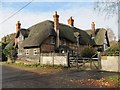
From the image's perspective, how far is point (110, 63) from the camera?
2339 cm

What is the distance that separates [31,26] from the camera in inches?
1971

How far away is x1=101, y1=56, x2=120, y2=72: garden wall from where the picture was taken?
2283 centimetres

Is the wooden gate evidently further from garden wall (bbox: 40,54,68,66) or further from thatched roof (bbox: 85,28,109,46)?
thatched roof (bbox: 85,28,109,46)

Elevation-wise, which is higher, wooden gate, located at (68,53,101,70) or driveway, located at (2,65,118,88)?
wooden gate, located at (68,53,101,70)

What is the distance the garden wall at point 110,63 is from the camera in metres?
22.8

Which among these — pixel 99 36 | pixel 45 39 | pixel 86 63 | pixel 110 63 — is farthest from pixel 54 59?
pixel 99 36

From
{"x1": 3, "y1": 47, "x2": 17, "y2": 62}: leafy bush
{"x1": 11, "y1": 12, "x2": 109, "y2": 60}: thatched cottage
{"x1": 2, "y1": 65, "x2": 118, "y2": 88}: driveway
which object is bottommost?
{"x1": 2, "y1": 65, "x2": 118, "y2": 88}: driveway

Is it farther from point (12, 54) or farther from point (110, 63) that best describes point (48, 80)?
point (12, 54)

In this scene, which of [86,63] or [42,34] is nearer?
[86,63]

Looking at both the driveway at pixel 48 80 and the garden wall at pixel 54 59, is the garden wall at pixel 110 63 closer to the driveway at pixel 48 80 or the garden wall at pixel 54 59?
the driveway at pixel 48 80

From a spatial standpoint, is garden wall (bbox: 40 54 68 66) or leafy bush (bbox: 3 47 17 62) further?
leafy bush (bbox: 3 47 17 62)

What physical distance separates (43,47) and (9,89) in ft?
89.7

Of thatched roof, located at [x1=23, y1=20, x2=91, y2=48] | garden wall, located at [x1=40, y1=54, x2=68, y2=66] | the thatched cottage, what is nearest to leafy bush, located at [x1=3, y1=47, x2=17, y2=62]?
the thatched cottage

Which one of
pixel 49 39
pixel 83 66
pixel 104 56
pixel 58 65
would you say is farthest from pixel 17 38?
pixel 104 56
